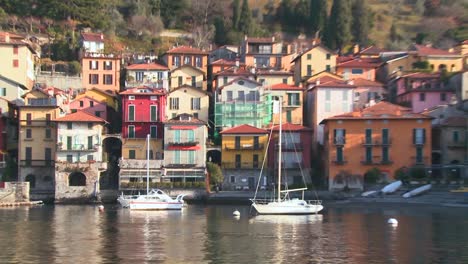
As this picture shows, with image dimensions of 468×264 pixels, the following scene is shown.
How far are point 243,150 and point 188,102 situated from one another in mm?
9754

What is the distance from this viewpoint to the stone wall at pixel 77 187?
247 feet

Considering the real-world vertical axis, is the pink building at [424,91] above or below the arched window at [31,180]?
above

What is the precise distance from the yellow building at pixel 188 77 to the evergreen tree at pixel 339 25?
2418 centimetres

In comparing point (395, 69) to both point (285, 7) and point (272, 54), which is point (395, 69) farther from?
point (285, 7)

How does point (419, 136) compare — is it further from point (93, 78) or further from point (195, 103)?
point (93, 78)

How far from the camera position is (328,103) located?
8506 centimetres

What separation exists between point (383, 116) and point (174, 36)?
161ft

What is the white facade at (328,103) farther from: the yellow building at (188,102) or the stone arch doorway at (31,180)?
the stone arch doorway at (31,180)

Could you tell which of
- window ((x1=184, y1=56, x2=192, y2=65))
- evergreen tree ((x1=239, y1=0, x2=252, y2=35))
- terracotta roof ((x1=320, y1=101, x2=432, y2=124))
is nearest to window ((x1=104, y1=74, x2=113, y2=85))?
window ((x1=184, y1=56, x2=192, y2=65))

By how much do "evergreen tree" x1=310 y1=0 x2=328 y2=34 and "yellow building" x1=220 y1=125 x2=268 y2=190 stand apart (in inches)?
1651

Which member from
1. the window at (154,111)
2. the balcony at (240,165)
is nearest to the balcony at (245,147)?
the balcony at (240,165)

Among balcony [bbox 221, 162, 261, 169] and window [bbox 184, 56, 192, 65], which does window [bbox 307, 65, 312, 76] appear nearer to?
window [bbox 184, 56, 192, 65]

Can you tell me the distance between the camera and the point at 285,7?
131 meters

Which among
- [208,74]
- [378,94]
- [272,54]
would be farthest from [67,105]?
[378,94]
